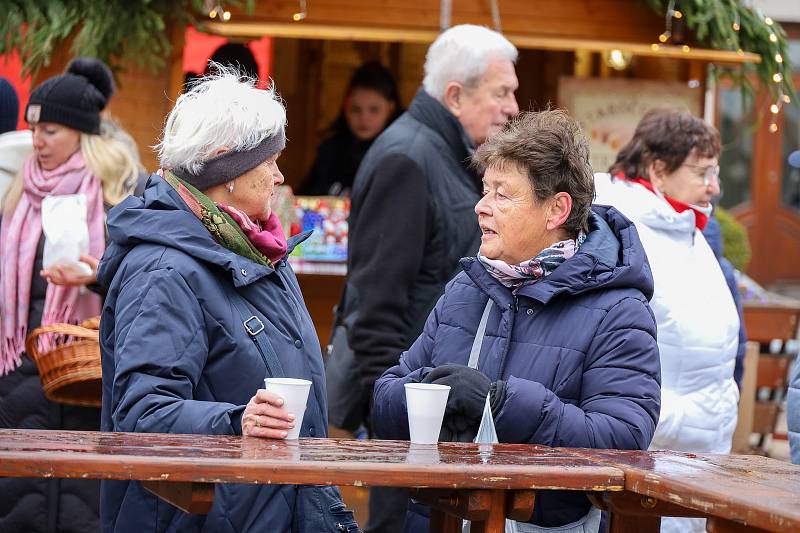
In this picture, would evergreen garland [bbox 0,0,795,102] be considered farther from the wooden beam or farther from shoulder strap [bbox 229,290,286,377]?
shoulder strap [bbox 229,290,286,377]

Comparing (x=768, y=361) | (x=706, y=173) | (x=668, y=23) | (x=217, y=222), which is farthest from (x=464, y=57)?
(x=768, y=361)

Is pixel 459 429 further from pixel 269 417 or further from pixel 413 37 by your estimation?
pixel 413 37

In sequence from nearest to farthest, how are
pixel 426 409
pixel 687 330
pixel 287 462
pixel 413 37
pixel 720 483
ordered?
pixel 287 462
pixel 720 483
pixel 426 409
pixel 687 330
pixel 413 37

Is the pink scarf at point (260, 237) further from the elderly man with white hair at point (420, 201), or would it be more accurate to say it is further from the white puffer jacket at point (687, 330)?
the white puffer jacket at point (687, 330)

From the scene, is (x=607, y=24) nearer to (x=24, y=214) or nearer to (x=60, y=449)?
(x=24, y=214)

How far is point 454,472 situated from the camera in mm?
2639

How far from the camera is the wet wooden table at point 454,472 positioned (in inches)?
97.2

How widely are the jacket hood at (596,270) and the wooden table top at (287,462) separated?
49 cm

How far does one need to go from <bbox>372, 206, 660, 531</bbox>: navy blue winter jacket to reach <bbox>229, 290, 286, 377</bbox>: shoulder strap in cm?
37

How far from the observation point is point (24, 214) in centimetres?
525

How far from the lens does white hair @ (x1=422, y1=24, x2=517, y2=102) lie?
15.9 ft

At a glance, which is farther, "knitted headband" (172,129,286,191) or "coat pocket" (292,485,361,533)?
"knitted headband" (172,129,286,191)

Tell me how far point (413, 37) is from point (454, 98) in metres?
2.45

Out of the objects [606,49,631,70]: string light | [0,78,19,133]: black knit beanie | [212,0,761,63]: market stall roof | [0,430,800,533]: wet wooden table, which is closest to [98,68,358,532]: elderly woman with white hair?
[0,430,800,533]: wet wooden table
